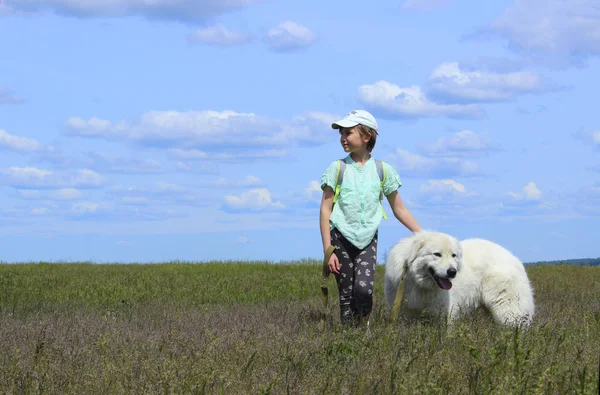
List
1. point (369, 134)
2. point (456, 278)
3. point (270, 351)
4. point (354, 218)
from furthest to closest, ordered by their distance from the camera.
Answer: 1. point (456, 278)
2. point (369, 134)
3. point (354, 218)
4. point (270, 351)

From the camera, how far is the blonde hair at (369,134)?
7.09m

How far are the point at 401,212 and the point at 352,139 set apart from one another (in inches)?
40.9

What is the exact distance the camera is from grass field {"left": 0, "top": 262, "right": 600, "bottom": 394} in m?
4.21

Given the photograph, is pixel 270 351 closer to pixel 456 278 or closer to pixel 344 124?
pixel 344 124

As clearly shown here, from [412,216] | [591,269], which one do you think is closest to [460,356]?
[412,216]

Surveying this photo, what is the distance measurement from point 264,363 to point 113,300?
6602 millimetres

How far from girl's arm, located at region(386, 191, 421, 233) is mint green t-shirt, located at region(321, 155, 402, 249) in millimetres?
284

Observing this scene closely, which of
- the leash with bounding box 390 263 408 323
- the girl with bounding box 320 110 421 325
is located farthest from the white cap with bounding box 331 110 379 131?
the leash with bounding box 390 263 408 323

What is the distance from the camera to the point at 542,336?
5.98 m

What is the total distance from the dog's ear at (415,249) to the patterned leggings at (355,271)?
37cm

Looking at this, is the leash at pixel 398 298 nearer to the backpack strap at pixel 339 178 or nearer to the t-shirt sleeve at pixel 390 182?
the t-shirt sleeve at pixel 390 182

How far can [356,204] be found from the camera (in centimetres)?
700

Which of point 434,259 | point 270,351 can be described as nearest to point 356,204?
point 434,259

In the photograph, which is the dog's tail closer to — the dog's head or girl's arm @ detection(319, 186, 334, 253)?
the dog's head
